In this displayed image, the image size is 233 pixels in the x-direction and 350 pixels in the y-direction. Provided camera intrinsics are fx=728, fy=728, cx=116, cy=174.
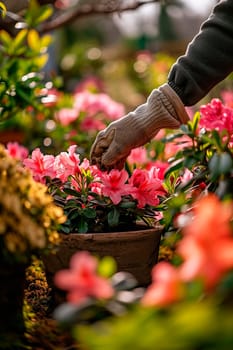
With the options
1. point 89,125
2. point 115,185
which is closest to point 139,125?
point 115,185

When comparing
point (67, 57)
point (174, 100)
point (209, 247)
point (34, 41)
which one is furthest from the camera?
point (67, 57)

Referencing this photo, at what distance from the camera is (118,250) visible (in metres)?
1.96

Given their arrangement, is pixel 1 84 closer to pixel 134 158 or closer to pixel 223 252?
pixel 134 158

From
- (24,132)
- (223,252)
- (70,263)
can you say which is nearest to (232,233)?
(223,252)

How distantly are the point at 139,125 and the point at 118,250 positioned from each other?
415 mm

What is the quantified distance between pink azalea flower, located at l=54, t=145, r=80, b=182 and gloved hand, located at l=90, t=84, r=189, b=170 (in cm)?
10

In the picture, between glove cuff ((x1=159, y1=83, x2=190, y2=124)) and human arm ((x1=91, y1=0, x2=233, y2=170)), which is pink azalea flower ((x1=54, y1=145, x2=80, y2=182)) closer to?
human arm ((x1=91, y1=0, x2=233, y2=170))

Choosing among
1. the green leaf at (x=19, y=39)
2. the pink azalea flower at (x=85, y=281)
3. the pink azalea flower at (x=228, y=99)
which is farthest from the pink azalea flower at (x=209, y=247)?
the green leaf at (x=19, y=39)

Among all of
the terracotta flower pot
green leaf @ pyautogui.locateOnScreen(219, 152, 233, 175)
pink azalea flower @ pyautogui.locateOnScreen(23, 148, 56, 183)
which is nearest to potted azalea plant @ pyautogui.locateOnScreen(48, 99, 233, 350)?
green leaf @ pyautogui.locateOnScreen(219, 152, 233, 175)

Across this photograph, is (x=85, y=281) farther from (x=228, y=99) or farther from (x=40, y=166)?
(x=228, y=99)

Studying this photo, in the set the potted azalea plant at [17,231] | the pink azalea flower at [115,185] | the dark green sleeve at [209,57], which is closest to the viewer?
the potted azalea plant at [17,231]

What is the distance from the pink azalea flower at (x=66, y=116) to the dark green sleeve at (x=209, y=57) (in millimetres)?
2047

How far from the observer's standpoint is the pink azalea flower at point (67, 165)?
7.00 feet

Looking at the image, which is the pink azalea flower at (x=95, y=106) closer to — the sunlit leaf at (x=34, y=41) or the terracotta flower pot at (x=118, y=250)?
the sunlit leaf at (x=34, y=41)
